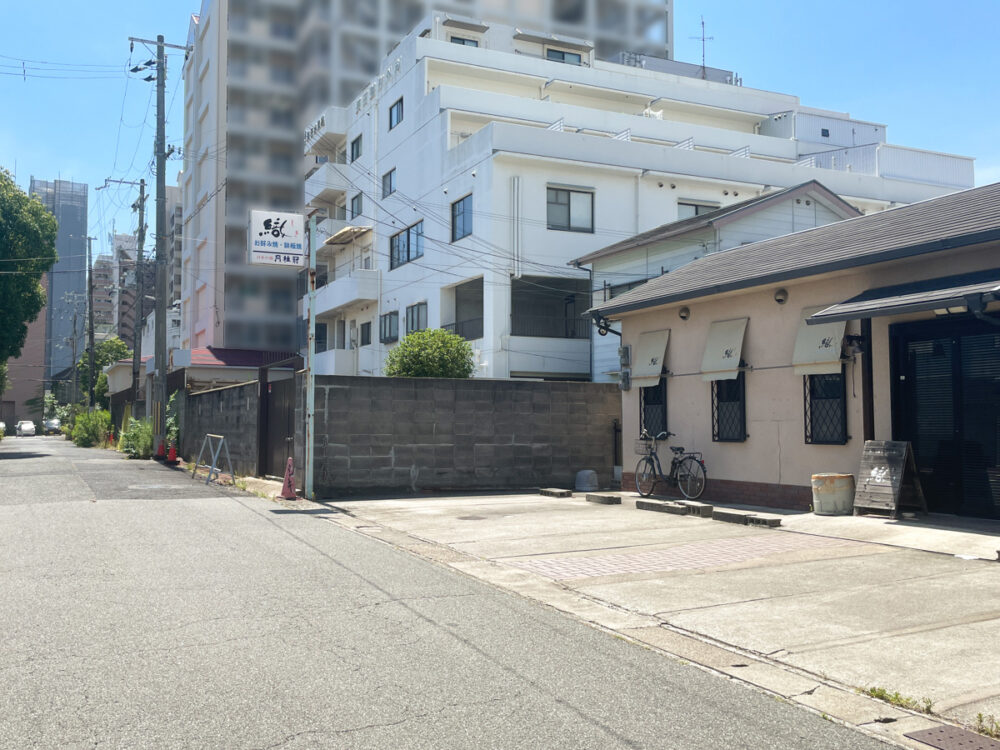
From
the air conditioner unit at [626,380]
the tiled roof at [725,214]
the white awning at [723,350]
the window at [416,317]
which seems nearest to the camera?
the white awning at [723,350]

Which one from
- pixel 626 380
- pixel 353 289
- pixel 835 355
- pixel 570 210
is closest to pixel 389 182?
pixel 353 289

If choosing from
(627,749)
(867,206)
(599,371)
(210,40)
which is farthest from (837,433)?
(210,40)

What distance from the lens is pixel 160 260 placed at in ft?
96.9

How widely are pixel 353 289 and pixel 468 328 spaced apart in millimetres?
7810

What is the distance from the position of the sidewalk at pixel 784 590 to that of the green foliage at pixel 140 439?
19540 millimetres

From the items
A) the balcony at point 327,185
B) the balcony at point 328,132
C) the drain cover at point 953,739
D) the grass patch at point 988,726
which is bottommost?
the drain cover at point 953,739

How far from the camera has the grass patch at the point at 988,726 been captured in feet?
14.5

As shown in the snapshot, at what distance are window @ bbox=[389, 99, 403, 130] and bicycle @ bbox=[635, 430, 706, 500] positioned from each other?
23.4m

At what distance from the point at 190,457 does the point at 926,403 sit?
22.7 metres

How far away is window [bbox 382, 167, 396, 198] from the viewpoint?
117 feet

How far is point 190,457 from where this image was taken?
28062 mm

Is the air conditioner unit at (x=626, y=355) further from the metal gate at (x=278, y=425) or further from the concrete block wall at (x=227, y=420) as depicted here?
the concrete block wall at (x=227, y=420)

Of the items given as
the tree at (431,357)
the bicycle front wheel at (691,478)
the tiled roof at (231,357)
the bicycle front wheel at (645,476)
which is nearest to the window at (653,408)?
the bicycle front wheel at (645,476)

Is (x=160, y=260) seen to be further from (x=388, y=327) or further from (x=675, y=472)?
(x=675, y=472)
